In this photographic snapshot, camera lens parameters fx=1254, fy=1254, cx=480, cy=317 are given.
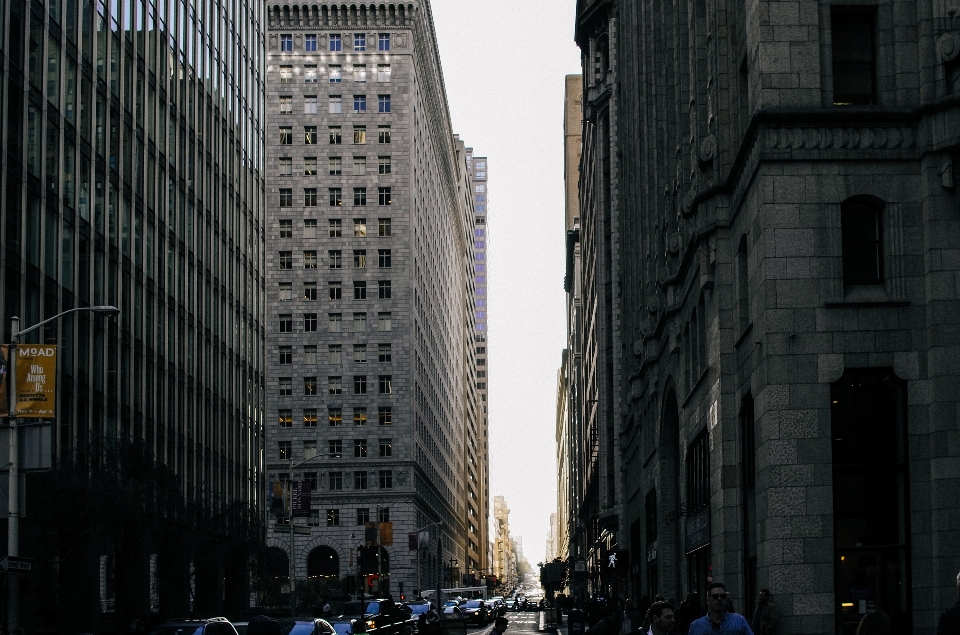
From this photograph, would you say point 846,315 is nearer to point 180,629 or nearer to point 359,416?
point 180,629

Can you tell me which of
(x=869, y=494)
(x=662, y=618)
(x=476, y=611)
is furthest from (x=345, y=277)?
(x=662, y=618)

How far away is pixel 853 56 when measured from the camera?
90.8 feet

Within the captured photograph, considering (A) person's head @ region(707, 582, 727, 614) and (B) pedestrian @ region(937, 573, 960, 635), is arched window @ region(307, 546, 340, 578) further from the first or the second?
(B) pedestrian @ region(937, 573, 960, 635)

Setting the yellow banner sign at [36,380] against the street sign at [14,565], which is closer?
the street sign at [14,565]

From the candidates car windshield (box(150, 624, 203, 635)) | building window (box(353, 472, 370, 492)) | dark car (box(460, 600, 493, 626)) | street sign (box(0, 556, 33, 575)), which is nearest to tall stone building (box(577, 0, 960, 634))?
car windshield (box(150, 624, 203, 635))

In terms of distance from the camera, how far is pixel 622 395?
68.9 meters

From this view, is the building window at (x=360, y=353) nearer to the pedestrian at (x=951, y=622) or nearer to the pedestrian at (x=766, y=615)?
the pedestrian at (x=766, y=615)

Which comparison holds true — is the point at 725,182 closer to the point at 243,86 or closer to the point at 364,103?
the point at 243,86

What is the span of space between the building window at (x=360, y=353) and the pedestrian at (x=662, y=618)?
105 m

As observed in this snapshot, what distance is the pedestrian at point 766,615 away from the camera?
2505 centimetres

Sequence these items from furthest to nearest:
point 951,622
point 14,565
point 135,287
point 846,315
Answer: point 135,287
point 846,315
point 14,565
point 951,622

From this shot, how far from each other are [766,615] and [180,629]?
1263cm

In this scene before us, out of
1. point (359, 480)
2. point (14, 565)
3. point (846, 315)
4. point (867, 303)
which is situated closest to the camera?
point (14, 565)

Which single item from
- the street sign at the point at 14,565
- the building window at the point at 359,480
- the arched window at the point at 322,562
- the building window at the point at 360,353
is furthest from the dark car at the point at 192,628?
the building window at the point at 360,353
